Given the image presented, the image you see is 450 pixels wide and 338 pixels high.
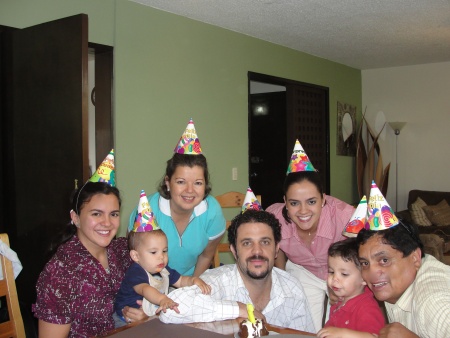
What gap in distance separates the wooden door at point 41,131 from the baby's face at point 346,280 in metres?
1.42

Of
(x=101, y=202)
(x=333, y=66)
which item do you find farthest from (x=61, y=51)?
(x=333, y=66)

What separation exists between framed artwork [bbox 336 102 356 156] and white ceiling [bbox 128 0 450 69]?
2.93 ft

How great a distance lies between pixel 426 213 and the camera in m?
5.90

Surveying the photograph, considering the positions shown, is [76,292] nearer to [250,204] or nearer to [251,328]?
[251,328]


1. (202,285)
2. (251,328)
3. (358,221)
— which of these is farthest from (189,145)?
(251,328)

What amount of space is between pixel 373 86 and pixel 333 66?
0.96m

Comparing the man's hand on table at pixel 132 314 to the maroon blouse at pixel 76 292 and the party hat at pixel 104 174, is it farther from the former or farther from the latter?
the party hat at pixel 104 174

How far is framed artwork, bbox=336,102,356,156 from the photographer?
21.7ft

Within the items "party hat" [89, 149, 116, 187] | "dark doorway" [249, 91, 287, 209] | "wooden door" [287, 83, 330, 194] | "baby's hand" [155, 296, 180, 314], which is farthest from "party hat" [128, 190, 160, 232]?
"dark doorway" [249, 91, 287, 209]

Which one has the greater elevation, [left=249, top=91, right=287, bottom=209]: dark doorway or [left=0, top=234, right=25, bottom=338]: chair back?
[left=249, top=91, right=287, bottom=209]: dark doorway

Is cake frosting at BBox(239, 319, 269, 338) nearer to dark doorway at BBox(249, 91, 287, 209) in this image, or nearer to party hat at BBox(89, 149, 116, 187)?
party hat at BBox(89, 149, 116, 187)

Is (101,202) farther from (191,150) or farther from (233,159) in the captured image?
(233,159)

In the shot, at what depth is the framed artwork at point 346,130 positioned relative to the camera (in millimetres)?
6605

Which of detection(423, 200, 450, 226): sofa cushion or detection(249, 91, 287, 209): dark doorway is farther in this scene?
detection(249, 91, 287, 209): dark doorway
